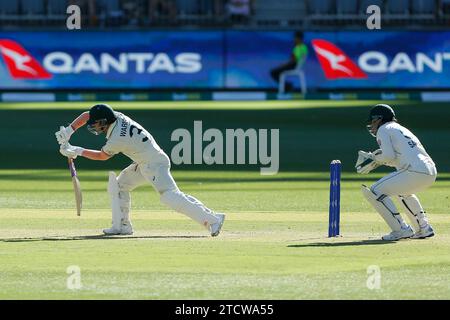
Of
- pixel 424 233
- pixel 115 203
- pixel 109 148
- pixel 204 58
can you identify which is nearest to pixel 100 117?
pixel 109 148

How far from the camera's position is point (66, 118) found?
3253 cm

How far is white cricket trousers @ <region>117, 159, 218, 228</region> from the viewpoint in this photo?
14836mm

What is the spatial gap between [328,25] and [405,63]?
477 cm

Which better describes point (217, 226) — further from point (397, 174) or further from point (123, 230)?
point (397, 174)

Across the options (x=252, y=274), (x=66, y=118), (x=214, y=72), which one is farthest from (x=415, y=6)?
(x=252, y=274)

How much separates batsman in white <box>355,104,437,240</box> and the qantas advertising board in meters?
24.2

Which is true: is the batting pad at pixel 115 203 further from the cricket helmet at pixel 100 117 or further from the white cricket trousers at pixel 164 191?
the cricket helmet at pixel 100 117

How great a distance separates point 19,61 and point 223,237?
25036mm

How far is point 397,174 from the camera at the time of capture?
48.2 feet

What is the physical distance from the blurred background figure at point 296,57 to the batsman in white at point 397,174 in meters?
23.7

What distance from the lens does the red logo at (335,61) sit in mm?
38812

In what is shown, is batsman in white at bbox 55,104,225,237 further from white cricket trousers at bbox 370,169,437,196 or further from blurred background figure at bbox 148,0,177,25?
blurred background figure at bbox 148,0,177,25
